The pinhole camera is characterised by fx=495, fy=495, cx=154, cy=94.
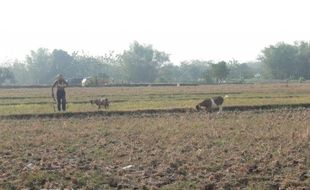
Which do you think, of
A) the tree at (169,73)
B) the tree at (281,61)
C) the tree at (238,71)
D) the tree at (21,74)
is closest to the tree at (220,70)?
the tree at (281,61)

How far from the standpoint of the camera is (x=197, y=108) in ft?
78.5

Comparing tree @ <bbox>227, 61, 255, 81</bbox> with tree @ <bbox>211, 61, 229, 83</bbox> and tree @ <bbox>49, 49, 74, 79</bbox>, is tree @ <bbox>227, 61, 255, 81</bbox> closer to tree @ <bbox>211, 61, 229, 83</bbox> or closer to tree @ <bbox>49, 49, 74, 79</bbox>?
tree @ <bbox>211, 61, 229, 83</bbox>

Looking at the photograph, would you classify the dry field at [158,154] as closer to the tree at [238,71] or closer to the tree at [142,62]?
the tree at [142,62]

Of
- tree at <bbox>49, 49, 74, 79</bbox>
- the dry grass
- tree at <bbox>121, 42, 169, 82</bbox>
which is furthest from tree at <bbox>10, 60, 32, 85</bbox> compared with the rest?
the dry grass

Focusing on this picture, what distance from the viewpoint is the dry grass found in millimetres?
8969

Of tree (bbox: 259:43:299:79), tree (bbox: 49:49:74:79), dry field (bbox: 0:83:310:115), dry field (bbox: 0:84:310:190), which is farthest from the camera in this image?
tree (bbox: 49:49:74:79)

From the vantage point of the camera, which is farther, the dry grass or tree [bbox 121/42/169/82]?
tree [bbox 121/42/169/82]

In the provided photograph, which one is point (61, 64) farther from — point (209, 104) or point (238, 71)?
point (209, 104)

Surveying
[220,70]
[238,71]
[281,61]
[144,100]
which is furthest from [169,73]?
[144,100]

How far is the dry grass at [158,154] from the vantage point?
8969 millimetres

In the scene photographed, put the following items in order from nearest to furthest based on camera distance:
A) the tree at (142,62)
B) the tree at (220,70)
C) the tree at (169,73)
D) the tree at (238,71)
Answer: the tree at (220,70), the tree at (142,62), the tree at (238,71), the tree at (169,73)

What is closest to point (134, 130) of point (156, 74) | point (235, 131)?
point (235, 131)

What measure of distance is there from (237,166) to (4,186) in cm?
447

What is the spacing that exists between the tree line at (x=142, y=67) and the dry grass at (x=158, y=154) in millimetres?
92524
